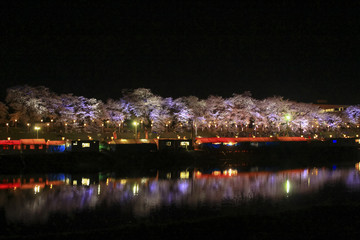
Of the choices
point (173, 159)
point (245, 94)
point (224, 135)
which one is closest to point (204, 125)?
point (224, 135)

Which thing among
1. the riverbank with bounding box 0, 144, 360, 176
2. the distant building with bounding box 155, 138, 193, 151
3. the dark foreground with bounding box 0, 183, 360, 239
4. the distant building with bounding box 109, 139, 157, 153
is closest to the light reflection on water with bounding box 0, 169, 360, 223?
the dark foreground with bounding box 0, 183, 360, 239

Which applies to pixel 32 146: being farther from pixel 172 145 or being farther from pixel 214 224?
pixel 214 224

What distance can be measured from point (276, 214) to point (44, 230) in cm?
871

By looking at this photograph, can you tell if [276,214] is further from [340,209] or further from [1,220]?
[1,220]

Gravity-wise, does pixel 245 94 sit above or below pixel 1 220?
above

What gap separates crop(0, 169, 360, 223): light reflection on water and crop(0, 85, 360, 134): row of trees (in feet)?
60.7

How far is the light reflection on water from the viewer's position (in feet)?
54.1

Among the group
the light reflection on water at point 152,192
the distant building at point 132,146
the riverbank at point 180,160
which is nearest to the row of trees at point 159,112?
the riverbank at point 180,160

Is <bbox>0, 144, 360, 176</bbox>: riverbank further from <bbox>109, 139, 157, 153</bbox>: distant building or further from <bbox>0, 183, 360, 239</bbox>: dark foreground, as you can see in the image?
<bbox>0, 183, 360, 239</bbox>: dark foreground

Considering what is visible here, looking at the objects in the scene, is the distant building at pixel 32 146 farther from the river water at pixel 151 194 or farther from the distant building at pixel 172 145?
the distant building at pixel 172 145

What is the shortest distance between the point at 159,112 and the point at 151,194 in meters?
25.5

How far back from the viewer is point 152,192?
2020 centimetres

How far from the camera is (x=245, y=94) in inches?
1984

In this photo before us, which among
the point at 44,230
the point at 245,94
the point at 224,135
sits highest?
the point at 245,94
